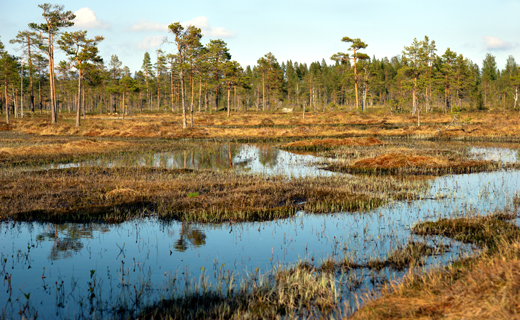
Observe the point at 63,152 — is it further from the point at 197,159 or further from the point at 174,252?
the point at 174,252

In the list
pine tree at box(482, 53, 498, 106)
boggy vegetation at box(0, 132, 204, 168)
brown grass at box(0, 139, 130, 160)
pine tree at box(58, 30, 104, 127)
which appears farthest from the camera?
pine tree at box(482, 53, 498, 106)

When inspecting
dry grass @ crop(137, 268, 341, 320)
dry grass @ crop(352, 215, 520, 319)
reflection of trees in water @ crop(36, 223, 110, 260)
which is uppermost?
dry grass @ crop(352, 215, 520, 319)

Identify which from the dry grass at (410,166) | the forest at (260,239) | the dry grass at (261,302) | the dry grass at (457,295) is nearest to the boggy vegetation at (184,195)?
the forest at (260,239)

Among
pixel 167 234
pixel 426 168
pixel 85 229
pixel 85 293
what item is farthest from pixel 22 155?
pixel 426 168

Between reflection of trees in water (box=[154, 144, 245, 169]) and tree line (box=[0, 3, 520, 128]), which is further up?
tree line (box=[0, 3, 520, 128])

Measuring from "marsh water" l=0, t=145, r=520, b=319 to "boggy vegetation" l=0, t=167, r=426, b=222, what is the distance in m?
0.54

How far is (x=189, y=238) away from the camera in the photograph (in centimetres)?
849

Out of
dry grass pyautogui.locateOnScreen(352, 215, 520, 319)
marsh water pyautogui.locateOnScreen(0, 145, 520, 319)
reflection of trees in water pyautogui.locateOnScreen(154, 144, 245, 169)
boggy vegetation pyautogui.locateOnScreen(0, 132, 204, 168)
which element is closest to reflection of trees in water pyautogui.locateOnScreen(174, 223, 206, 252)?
marsh water pyautogui.locateOnScreen(0, 145, 520, 319)

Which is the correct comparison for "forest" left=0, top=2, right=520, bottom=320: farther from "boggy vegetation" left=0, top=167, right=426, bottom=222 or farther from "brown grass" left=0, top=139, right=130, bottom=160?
"brown grass" left=0, top=139, right=130, bottom=160

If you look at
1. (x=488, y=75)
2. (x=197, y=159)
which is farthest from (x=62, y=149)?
(x=488, y=75)

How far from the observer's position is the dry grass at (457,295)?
4.06m

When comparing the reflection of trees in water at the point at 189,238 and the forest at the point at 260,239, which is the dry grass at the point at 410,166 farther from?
the reflection of trees in water at the point at 189,238

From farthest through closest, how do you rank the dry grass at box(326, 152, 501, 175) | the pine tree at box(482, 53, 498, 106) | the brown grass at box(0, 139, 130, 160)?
the pine tree at box(482, 53, 498, 106) → the brown grass at box(0, 139, 130, 160) → the dry grass at box(326, 152, 501, 175)

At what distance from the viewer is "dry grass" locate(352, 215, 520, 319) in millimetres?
4062
